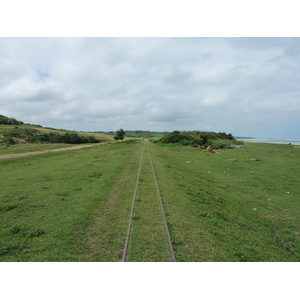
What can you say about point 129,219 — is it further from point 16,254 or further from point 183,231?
point 16,254

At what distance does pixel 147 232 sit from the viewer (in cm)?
725

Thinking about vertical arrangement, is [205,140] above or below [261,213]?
above

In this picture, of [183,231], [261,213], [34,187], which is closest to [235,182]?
[261,213]

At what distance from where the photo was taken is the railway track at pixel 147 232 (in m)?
5.85

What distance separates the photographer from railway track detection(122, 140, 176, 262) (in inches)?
230

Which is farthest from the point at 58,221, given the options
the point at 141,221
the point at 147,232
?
the point at 147,232

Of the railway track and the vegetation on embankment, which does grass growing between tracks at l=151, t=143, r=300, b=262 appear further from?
the vegetation on embankment

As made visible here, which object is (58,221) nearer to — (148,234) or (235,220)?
(148,234)

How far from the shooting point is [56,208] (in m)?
9.64

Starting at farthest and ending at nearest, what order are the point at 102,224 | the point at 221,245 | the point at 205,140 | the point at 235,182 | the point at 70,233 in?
the point at 205,140, the point at 235,182, the point at 102,224, the point at 70,233, the point at 221,245

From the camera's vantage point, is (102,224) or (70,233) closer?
(70,233)

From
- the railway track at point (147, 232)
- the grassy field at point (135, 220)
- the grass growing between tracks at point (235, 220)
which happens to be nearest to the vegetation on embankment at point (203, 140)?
the grass growing between tracks at point (235, 220)

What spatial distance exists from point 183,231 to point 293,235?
5.34 meters

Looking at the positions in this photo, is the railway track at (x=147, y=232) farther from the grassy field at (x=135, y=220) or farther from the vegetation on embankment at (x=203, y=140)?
the vegetation on embankment at (x=203, y=140)
